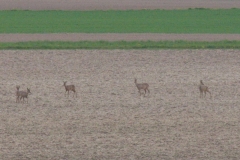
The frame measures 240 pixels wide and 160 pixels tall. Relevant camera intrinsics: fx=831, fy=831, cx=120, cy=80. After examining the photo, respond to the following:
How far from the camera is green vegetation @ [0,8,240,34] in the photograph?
3822 cm

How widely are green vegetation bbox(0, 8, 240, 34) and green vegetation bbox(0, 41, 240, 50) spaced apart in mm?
6766

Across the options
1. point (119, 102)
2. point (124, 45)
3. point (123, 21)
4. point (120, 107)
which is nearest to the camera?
point (120, 107)

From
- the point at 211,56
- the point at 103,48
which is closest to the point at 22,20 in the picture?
the point at 103,48

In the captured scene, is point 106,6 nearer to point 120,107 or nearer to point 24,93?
point 24,93

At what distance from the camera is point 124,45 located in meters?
29.5

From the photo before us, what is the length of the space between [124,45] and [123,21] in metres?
15.4

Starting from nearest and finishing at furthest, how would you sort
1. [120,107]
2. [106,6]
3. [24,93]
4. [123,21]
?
1. [120,107]
2. [24,93]
3. [123,21]
4. [106,6]

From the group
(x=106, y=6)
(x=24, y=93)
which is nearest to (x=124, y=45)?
(x=24, y=93)

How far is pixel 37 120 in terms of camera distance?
1745 cm

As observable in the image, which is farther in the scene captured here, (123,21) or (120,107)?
(123,21)

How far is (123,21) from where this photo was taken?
4475cm

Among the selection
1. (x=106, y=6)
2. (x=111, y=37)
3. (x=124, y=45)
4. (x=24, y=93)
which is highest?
(x=106, y=6)

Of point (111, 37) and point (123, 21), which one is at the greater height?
point (123, 21)

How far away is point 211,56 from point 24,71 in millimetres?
6436
